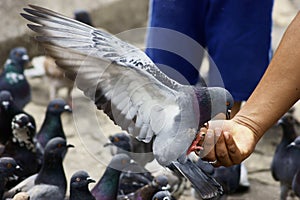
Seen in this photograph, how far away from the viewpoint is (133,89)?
10.2 ft

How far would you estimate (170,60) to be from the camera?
4.66m

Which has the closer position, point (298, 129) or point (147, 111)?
point (147, 111)

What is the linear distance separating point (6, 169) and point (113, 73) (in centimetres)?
171

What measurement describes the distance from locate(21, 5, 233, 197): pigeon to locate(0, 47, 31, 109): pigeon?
2.82 metres

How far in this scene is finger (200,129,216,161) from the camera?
3011mm

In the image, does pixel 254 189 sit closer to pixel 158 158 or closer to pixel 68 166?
pixel 68 166

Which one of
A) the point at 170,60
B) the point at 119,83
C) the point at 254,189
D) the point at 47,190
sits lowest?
the point at 254,189

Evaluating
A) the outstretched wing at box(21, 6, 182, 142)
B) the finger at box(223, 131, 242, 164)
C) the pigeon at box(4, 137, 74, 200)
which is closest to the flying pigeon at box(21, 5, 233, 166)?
the outstretched wing at box(21, 6, 182, 142)

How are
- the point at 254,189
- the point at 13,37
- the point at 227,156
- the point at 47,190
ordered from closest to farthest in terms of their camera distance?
the point at 227,156, the point at 47,190, the point at 254,189, the point at 13,37

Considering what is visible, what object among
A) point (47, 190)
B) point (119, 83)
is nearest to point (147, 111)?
point (119, 83)

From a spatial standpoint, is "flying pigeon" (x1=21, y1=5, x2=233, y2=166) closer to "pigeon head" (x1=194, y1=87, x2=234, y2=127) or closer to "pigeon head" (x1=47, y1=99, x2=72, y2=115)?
"pigeon head" (x1=194, y1=87, x2=234, y2=127)

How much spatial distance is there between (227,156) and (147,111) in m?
0.40

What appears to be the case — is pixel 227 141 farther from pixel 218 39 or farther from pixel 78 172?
pixel 218 39

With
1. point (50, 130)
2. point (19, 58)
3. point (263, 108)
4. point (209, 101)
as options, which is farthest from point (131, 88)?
point (19, 58)
